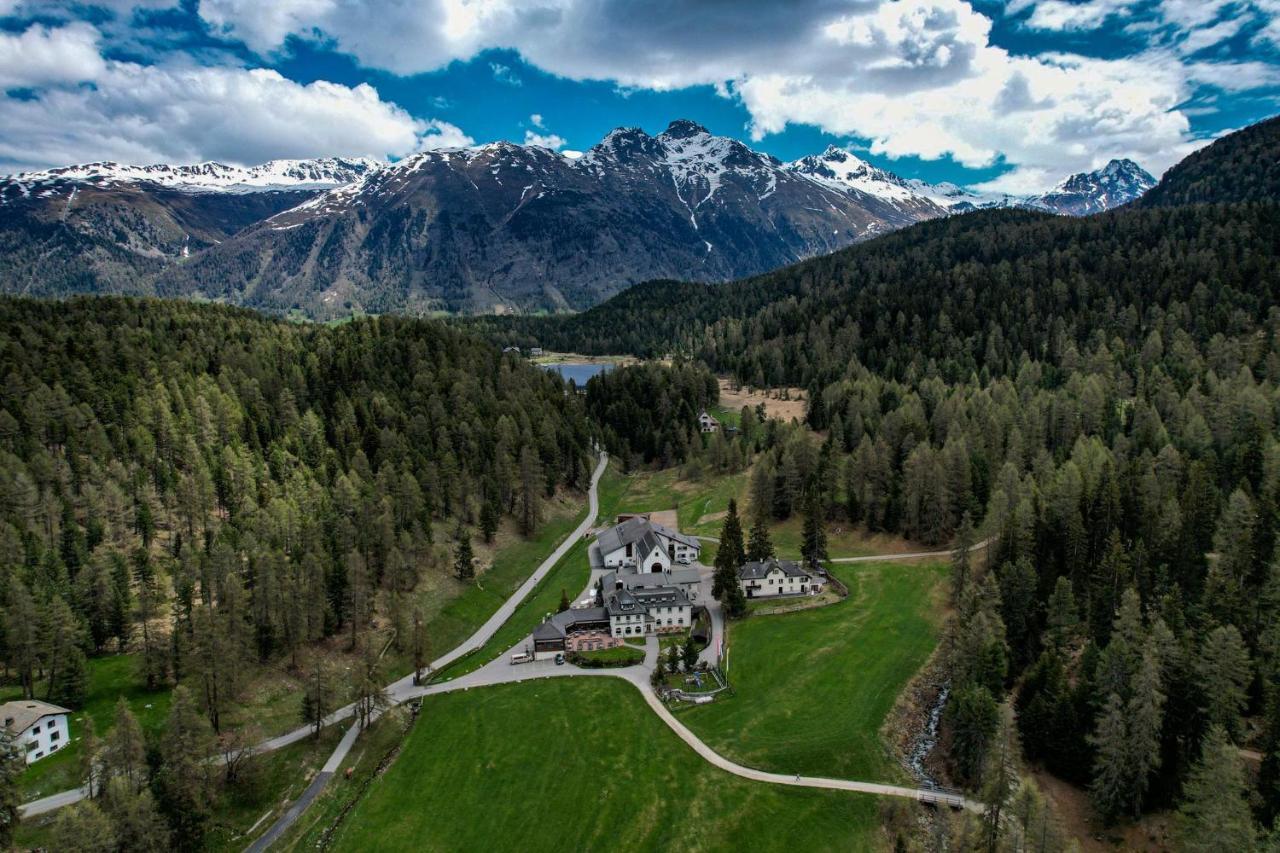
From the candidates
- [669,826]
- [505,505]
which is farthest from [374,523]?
[669,826]

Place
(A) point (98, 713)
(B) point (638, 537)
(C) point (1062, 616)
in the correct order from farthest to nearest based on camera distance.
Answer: (B) point (638, 537), (C) point (1062, 616), (A) point (98, 713)

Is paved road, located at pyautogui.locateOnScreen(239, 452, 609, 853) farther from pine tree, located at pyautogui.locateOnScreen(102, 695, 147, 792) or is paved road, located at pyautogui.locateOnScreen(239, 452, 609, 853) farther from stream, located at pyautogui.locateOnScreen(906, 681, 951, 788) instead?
stream, located at pyautogui.locateOnScreen(906, 681, 951, 788)

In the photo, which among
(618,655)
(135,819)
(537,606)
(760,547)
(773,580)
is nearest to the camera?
(135,819)

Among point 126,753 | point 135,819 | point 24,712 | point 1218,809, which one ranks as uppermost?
point 24,712

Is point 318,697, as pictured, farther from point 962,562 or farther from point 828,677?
point 962,562

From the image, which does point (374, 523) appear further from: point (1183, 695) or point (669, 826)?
point (1183, 695)

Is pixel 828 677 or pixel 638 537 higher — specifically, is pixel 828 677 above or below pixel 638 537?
below

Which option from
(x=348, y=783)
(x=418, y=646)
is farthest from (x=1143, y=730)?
(x=418, y=646)

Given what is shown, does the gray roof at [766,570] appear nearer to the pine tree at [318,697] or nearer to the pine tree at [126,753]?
the pine tree at [318,697]
